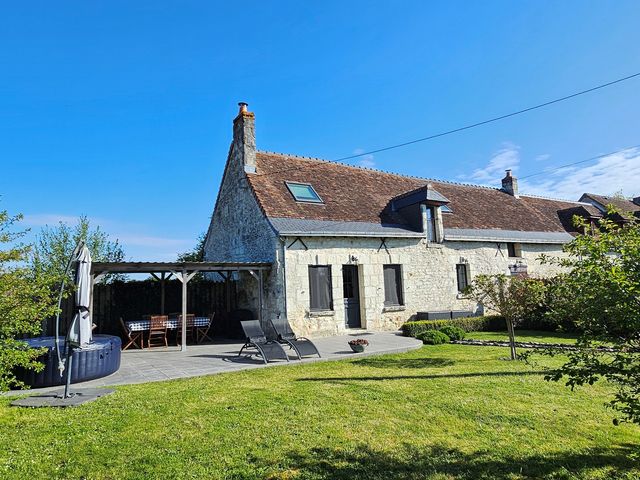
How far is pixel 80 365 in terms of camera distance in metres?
6.70

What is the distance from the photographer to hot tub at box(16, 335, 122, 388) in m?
6.48

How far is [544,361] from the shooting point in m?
8.23

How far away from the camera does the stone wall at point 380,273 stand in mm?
12234

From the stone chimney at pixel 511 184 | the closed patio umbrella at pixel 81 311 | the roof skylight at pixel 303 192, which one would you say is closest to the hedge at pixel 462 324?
the roof skylight at pixel 303 192

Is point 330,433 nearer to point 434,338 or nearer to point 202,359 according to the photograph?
point 202,359

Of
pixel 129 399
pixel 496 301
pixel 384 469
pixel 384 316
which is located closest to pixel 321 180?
pixel 384 316

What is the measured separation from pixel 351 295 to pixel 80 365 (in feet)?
28.2

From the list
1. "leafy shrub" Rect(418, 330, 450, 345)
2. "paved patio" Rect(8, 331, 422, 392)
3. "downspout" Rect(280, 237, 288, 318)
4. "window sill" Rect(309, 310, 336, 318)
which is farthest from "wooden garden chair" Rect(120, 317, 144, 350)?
"leafy shrub" Rect(418, 330, 450, 345)

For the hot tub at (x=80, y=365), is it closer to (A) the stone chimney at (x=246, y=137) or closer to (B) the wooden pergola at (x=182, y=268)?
(B) the wooden pergola at (x=182, y=268)

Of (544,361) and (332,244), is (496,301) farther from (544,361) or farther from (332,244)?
(332,244)

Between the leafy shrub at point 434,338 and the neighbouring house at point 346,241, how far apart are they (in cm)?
245

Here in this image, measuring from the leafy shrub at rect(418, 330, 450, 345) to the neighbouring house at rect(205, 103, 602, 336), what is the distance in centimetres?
245

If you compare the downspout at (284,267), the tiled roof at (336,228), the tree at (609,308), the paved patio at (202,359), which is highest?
the tiled roof at (336,228)

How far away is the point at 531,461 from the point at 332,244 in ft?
32.0
